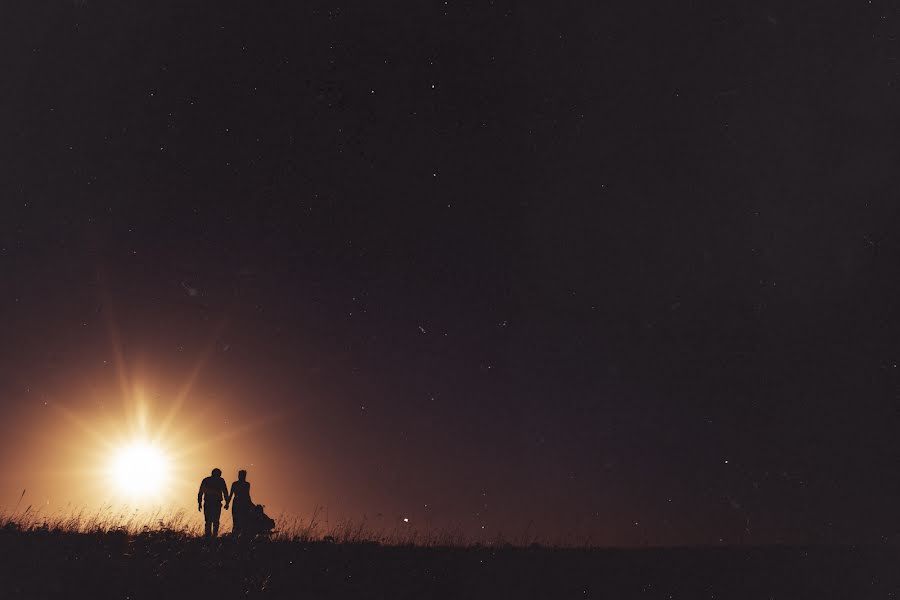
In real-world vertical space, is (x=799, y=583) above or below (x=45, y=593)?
above

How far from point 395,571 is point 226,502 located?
15.2 ft

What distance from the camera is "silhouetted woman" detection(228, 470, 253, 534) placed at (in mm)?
17391

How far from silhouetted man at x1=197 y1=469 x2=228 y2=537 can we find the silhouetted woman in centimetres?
25

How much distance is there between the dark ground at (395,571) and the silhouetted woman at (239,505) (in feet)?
3.91

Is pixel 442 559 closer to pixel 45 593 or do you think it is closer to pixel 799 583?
pixel 45 593

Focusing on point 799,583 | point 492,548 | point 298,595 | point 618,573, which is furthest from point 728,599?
point 298,595

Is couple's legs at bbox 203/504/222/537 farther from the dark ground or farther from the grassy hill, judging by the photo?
the dark ground

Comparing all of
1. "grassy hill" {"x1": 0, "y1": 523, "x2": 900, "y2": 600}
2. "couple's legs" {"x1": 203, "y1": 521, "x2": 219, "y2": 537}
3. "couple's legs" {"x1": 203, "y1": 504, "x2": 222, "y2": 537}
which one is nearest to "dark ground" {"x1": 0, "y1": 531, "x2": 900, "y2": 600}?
"grassy hill" {"x1": 0, "y1": 523, "x2": 900, "y2": 600}

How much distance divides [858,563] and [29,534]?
73.8 feet

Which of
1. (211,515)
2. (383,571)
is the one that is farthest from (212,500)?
(383,571)

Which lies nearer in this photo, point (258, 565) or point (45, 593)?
point (45, 593)

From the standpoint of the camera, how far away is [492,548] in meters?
19.9

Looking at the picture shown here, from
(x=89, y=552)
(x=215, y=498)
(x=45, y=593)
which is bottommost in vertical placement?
(x=45, y=593)

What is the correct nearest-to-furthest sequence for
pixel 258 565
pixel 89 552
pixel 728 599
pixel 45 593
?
1. pixel 45 593
2. pixel 89 552
3. pixel 258 565
4. pixel 728 599
